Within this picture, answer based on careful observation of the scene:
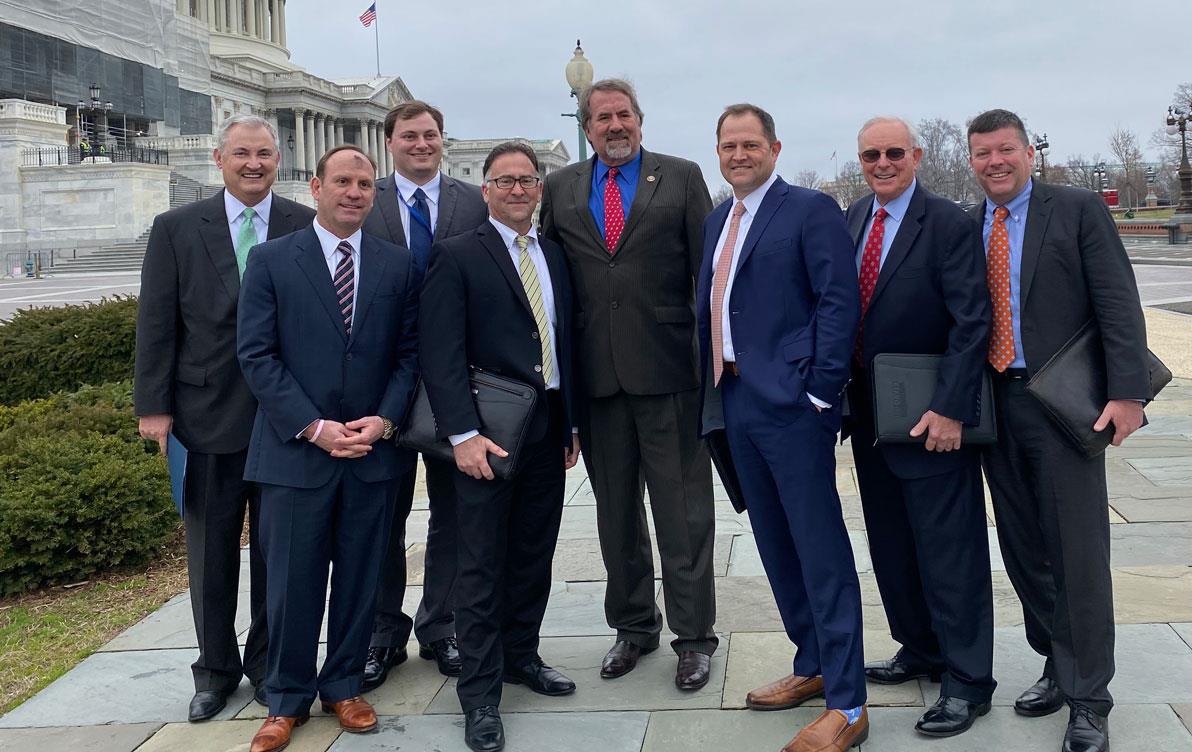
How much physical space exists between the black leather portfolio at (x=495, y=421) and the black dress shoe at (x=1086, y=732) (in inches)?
92.1

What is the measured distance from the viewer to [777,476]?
14.3 feet

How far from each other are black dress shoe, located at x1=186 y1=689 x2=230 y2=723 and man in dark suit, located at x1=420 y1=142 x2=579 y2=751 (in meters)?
1.17

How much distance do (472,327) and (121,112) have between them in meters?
63.6

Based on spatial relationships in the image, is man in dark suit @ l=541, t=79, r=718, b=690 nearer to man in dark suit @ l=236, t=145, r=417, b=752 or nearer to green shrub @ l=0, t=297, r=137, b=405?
man in dark suit @ l=236, t=145, r=417, b=752

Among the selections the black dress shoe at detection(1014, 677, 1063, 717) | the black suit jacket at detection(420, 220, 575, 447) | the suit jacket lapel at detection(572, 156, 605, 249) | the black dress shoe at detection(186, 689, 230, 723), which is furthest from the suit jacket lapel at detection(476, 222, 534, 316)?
the black dress shoe at detection(1014, 677, 1063, 717)

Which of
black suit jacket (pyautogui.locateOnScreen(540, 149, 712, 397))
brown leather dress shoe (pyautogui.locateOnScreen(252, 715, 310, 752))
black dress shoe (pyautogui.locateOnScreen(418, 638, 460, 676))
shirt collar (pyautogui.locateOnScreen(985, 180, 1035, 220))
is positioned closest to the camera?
shirt collar (pyautogui.locateOnScreen(985, 180, 1035, 220))

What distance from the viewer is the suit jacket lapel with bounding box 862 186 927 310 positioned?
431 centimetres

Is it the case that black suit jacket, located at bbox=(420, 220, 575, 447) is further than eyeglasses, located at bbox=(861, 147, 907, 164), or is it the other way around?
black suit jacket, located at bbox=(420, 220, 575, 447)

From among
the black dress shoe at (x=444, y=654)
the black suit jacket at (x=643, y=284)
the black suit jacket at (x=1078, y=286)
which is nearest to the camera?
the black suit jacket at (x=1078, y=286)

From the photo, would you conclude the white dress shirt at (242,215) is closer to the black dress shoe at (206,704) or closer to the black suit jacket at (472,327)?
the black suit jacket at (472,327)

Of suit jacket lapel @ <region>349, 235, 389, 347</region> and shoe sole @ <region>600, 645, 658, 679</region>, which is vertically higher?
suit jacket lapel @ <region>349, 235, 389, 347</region>

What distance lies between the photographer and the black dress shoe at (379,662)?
5.11 meters

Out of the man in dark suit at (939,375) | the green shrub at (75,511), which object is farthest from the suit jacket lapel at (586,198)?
the green shrub at (75,511)

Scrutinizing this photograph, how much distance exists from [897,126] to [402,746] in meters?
3.18
